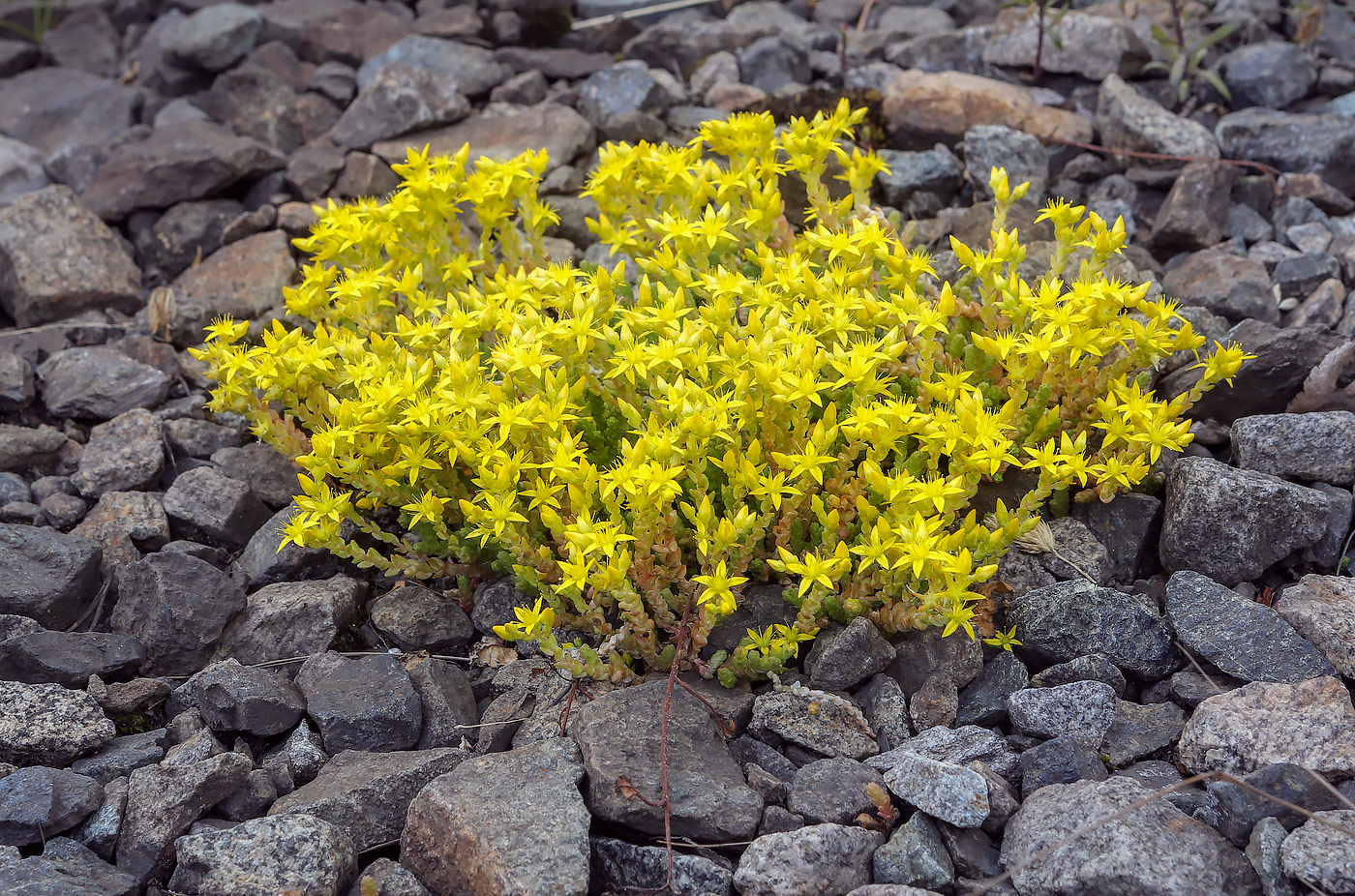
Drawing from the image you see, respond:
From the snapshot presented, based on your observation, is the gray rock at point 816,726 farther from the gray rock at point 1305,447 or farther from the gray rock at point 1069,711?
Answer: the gray rock at point 1305,447

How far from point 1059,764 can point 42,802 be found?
2491 millimetres

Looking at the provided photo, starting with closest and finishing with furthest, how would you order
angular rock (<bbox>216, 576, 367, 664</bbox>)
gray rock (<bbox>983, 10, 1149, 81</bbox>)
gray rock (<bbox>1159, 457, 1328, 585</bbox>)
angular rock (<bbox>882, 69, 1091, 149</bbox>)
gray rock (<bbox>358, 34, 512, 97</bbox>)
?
gray rock (<bbox>1159, 457, 1328, 585</bbox>) → angular rock (<bbox>216, 576, 367, 664</bbox>) → angular rock (<bbox>882, 69, 1091, 149</bbox>) → gray rock (<bbox>983, 10, 1149, 81</bbox>) → gray rock (<bbox>358, 34, 512, 97</bbox>)

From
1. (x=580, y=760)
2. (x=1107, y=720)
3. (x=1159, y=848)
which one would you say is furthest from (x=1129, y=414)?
(x=580, y=760)

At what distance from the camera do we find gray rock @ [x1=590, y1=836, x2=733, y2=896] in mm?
2480

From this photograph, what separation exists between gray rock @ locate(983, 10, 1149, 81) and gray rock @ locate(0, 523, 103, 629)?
16.5 ft

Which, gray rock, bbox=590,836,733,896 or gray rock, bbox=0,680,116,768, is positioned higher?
gray rock, bbox=0,680,116,768

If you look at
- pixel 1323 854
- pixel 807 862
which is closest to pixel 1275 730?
pixel 1323 854

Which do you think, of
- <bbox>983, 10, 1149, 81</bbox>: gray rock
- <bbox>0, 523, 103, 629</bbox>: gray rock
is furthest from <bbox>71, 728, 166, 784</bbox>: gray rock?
<bbox>983, 10, 1149, 81</bbox>: gray rock

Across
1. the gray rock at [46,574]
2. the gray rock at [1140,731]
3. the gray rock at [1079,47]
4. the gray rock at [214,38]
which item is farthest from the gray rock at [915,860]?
the gray rock at [214,38]

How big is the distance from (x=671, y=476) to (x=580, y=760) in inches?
30.6

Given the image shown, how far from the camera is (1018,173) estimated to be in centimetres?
484

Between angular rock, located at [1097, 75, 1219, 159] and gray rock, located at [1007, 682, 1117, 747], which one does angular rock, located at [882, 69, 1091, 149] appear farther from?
gray rock, located at [1007, 682, 1117, 747]

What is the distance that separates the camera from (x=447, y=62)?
20.5 feet

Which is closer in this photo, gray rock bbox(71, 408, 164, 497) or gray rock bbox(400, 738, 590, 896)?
gray rock bbox(400, 738, 590, 896)
